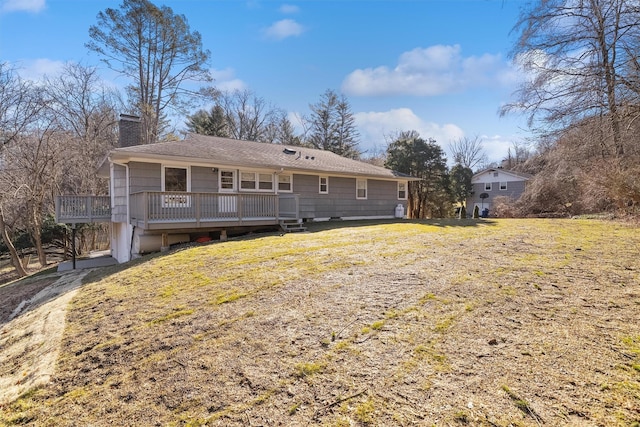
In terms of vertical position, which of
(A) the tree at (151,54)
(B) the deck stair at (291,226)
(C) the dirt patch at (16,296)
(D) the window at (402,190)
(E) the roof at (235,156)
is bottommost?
(C) the dirt patch at (16,296)

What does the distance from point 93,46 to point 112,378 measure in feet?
80.5

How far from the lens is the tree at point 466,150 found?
45.0 metres

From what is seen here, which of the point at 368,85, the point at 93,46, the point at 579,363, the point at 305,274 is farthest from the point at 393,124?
the point at 579,363

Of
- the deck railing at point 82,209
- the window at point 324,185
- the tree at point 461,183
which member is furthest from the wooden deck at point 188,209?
the tree at point 461,183

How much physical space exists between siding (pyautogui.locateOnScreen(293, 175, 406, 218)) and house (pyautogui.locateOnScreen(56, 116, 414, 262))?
0.05 metres

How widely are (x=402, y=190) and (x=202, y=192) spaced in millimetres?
12439

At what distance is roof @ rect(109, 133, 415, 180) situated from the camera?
10.6m

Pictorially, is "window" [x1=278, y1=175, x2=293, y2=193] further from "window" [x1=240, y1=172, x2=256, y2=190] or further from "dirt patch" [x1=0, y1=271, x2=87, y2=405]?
"dirt patch" [x1=0, y1=271, x2=87, y2=405]

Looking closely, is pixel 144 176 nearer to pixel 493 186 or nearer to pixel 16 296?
pixel 16 296

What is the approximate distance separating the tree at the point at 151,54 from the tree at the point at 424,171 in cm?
1602

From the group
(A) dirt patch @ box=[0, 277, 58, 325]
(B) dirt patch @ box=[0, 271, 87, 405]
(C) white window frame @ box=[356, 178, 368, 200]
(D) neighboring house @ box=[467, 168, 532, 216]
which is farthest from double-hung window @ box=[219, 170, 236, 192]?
(D) neighboring house @ box=[467, 168, 532, 216]

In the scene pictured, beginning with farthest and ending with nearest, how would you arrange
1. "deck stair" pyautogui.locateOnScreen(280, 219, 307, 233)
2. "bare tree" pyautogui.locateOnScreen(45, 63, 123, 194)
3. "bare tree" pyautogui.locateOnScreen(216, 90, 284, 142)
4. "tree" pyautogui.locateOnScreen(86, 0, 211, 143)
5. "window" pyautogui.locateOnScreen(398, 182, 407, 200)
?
"bare tree" pyautogui.locateOnScreen(216, 90, 284, 142) < "tree" pyautogui.locateOnScreen(86, 0, 211, 143) < "bare tree" pyautogui.locateOnScreen(45, 63, 123, 194) < "window" pyautogui.locateOnScreen(398, 182, 407, 200) < "deck stair" pyautogui.locateOnScreen(280, 219, 307, 233)

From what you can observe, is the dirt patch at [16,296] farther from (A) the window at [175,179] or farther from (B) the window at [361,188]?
(B) the window at [361,188]

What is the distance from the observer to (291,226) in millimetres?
12484
